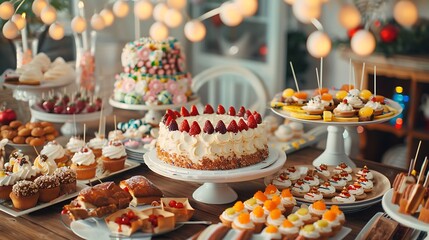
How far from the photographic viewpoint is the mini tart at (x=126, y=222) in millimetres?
1720

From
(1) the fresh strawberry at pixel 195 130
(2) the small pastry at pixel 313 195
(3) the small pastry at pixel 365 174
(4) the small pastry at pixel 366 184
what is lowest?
(2) the small pastry at pixel 313 195

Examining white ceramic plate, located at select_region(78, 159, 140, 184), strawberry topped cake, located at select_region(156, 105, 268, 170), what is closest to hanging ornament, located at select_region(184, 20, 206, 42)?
strawberry topped cake, located at select_region(156, 105, 268, 170)

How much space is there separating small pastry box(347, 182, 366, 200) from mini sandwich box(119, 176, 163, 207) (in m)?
0.61

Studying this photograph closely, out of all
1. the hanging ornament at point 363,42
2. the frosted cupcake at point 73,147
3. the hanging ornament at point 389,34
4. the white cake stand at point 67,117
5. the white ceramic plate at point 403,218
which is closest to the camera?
the white ceramic plate at point 403,218

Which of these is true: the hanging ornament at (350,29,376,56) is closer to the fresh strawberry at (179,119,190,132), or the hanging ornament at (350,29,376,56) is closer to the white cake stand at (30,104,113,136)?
the fresh strawberry at (179,119,190,132)

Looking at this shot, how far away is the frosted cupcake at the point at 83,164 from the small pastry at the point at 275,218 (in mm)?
765

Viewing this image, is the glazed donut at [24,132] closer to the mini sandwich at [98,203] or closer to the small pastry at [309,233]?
the mini sandwich at [98,203]

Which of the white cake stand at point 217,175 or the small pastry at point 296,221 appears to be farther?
the white cake stand at point 217,175

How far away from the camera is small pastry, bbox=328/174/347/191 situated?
2.00 metres

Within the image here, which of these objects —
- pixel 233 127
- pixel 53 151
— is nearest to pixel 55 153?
pixel 53 151

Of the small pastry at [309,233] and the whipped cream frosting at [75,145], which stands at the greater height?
the whipped cream frosting at [75,145]

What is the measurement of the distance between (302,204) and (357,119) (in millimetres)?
563

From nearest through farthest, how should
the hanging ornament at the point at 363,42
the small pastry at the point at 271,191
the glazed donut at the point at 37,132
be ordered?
the hanging ornament at the point at 363,42 → the small pastry at the point at 271,191 → the glazed donut at the point at 37,132

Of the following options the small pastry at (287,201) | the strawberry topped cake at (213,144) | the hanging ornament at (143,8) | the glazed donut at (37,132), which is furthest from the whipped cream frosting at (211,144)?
the hanging ornament at (143,8)
